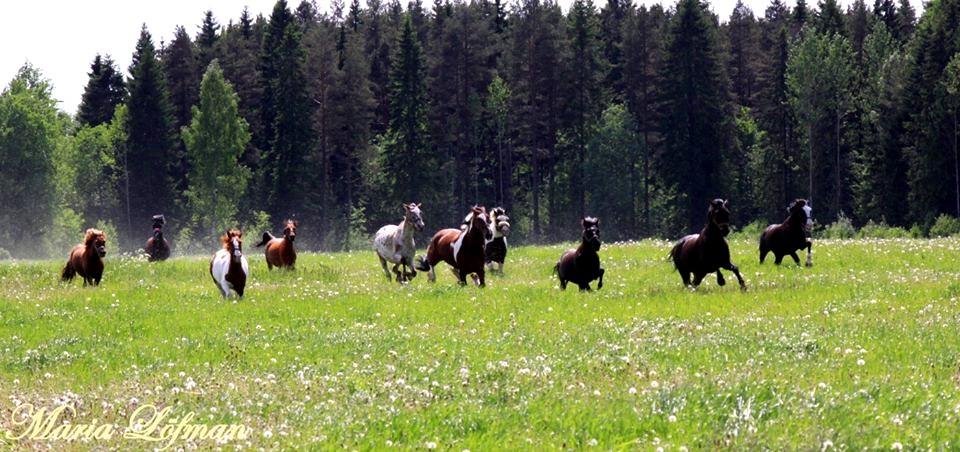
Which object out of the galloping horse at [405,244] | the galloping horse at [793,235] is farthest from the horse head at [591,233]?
the galloping horse at [793,235]

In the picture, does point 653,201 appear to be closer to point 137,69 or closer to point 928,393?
point 137,69

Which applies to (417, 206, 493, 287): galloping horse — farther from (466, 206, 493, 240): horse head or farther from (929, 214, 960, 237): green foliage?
(929, 214, 960, 237): green foliage

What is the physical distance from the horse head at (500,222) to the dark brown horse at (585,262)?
422 centimetres

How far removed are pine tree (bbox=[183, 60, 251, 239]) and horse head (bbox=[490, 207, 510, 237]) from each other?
166ft

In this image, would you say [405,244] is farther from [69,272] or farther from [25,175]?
[25,175]

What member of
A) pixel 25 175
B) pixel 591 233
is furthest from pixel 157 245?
pixel 25 175

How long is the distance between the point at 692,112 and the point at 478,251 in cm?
5863

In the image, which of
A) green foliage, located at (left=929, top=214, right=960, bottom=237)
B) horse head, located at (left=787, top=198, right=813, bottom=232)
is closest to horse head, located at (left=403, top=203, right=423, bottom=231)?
horse head, located at (left=787, top=198, right=813, bottom=232)

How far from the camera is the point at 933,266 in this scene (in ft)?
87.6

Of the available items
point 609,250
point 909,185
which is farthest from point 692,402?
point 909,185

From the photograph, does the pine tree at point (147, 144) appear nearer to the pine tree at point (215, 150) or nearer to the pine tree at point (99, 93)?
the pine tree at point (215, 150)

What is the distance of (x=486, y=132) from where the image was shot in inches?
3728

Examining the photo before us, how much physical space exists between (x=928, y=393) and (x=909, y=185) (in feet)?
211

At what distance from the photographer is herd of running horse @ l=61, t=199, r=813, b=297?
902 inches
